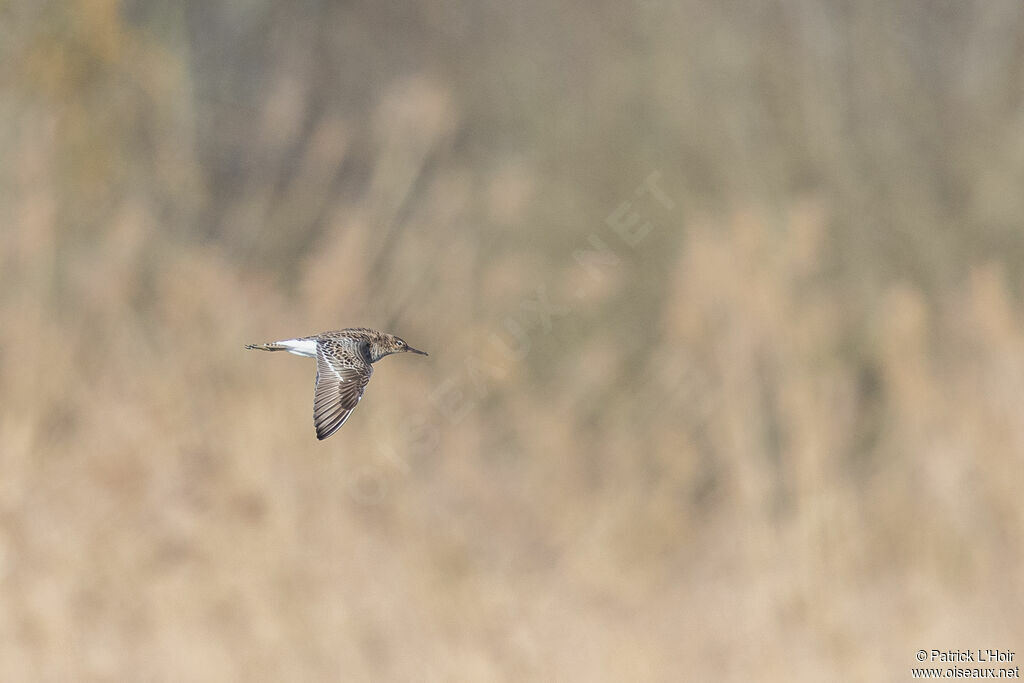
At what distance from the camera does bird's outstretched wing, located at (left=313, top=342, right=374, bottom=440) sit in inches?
29.7

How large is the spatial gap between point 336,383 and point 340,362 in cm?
4

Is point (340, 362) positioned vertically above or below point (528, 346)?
above

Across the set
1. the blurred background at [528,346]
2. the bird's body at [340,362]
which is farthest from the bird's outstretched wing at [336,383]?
the blurred background at [528,346]

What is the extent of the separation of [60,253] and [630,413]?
130 cm

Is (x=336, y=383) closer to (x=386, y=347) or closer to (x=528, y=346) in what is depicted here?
(x=386, y=347)

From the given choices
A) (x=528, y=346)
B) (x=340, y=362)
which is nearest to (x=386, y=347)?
(x=340, y=362)

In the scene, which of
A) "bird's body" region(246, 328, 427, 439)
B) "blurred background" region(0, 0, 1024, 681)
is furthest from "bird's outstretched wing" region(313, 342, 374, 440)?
"blurred background" region(0, 0, 1024, 681)

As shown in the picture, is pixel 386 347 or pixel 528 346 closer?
pixel 386 347

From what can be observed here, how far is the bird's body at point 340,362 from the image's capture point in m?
Result: 0.77

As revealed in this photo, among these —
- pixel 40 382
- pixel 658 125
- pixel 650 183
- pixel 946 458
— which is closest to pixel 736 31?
pixel 658 125

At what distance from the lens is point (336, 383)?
2.65ft

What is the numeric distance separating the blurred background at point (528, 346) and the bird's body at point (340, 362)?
0.78m

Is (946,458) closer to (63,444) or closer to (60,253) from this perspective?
(63,444)

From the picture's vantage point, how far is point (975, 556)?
2.40 m
